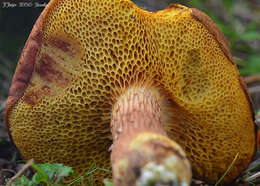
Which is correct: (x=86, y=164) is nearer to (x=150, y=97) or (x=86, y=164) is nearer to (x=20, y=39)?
(x=150, y=97)

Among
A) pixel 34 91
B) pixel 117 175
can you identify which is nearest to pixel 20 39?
pixel 34 91

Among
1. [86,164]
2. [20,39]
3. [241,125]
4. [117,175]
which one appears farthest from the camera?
[20,39]

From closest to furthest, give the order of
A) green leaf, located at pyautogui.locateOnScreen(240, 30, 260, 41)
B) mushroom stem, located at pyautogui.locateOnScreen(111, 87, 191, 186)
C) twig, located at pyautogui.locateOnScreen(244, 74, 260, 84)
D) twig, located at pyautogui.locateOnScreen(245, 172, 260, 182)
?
mushroom stem, located at pyautogui.locateOnScreen(111, 87, 191, 186) → twig, located at pyautogui.locateOnScreen(245, 172, 260, 182) → twig, located at pyautogui.locateOnScreen(244, 74, 260, 84) → green leaf, located at pyautogui.locateOnScreen(240, 30, 260, 41)

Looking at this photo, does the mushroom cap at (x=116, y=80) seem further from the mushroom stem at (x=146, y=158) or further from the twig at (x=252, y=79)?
the twig at (x=252, y=79)

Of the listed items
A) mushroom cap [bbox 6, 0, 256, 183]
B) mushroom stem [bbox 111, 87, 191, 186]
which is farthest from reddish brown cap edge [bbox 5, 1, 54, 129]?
mushroom stem [bbox 111, 87, 191, 186]

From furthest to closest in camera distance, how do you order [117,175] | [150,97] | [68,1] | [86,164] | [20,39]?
[20,39]
[86,164]
[150,97]
[68,1]
[117,175]

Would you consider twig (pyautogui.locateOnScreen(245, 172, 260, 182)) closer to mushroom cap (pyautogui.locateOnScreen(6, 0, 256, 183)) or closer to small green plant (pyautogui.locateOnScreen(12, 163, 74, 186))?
mushroom cap (pyautogui.locateOnScreen(6, 0, 256, 183))

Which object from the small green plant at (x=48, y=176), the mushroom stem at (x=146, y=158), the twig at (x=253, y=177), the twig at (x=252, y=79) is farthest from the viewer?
the twig at (x=252, y=79)

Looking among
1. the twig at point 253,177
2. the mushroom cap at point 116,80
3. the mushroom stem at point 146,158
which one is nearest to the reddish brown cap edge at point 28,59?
the mushroom cap at point 116,80
